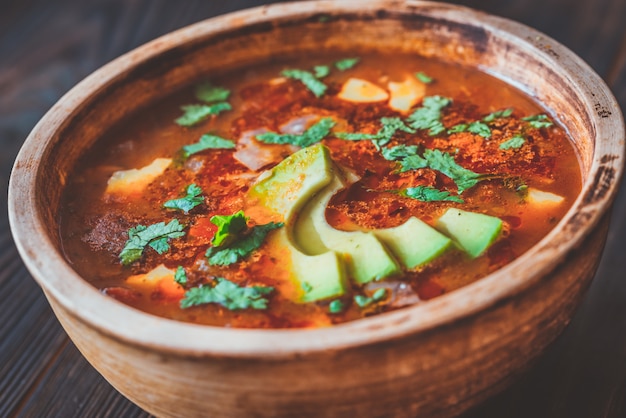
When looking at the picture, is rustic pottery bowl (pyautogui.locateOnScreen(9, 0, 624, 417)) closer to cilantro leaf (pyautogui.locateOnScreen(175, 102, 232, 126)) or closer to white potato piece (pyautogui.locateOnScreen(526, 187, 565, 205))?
white potato piece (pyautogui.locateOnScreen(526, 187, 565, 205))

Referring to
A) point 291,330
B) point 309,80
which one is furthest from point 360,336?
point 309,80

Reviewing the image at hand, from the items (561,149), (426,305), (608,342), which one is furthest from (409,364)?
(608,342)

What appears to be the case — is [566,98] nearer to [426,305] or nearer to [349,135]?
[349,135]

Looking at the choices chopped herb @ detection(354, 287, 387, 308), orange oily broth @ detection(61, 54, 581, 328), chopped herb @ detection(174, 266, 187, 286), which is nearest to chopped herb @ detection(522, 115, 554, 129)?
orange oily broth @ detection(61, 54, 581, 328)

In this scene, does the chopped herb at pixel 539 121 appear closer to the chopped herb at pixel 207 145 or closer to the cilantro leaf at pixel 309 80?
the cilantro leaf at pixel 309 80

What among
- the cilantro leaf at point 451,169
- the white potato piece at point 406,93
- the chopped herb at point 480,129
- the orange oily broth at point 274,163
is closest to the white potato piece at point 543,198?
the orange oily broth at point 274,163

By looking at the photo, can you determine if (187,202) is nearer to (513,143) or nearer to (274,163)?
(274,163)
